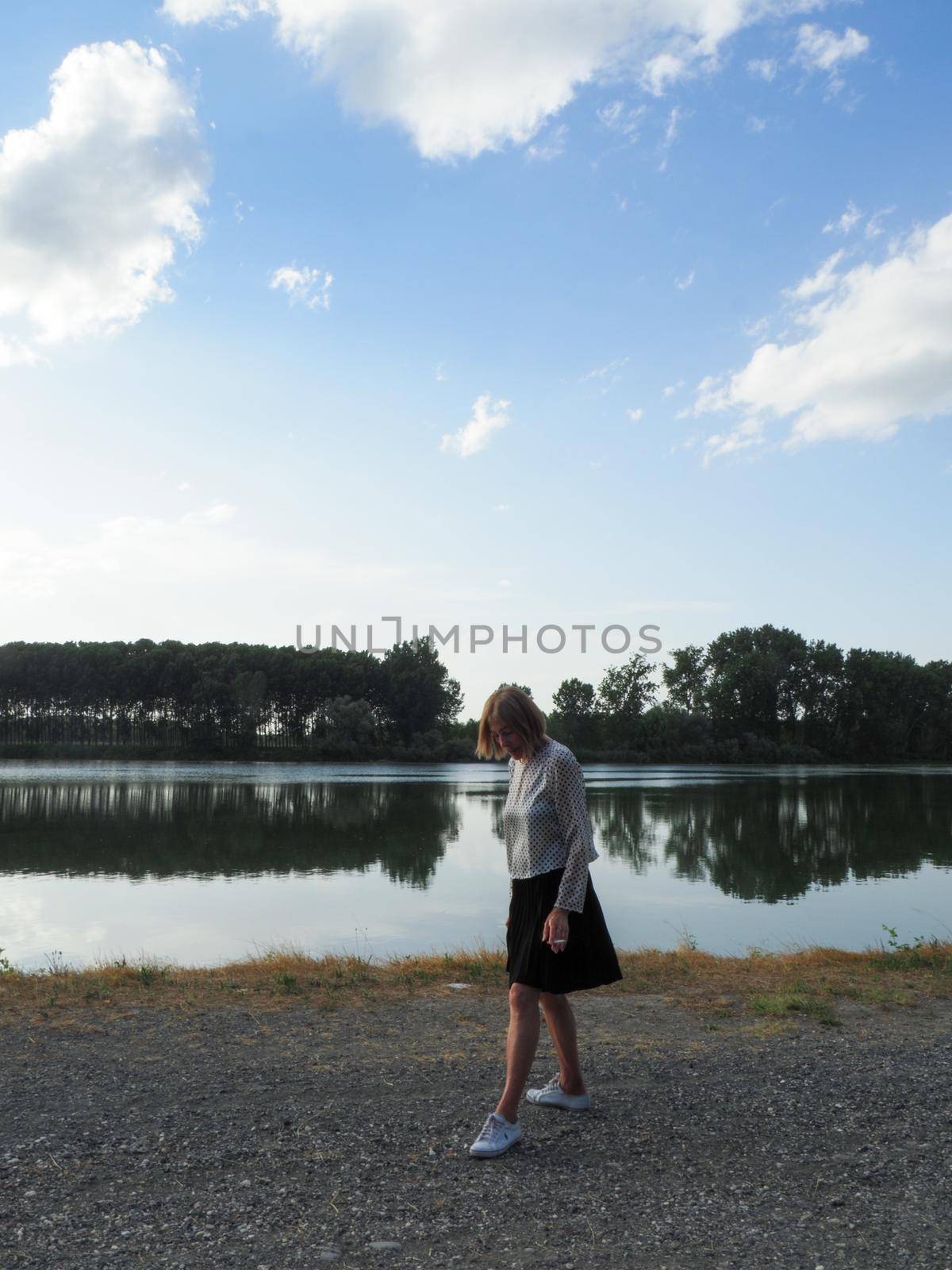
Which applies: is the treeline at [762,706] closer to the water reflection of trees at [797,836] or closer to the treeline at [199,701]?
the treeline at [199,701]

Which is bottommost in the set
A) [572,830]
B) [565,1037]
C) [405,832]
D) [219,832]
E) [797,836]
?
[797,836]

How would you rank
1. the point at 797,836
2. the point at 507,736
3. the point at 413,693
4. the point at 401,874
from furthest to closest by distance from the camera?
the point at 413,693, the point at 797,836, the point at 401,874, the point at 507,736

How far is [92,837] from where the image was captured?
70.2ft

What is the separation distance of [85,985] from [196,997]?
0.97 m

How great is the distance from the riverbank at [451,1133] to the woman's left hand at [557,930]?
0.86m

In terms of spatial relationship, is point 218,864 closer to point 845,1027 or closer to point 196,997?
point 196,997

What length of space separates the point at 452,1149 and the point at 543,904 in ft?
3.55

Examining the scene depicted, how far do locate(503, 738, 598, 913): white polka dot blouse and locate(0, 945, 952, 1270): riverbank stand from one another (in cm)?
116

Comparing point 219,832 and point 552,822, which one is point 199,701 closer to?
point 219,832

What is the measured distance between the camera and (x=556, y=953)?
4.23 meters

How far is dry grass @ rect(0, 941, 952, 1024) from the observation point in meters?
6.70

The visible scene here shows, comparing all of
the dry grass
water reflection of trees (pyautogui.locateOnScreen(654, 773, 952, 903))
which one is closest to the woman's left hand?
the dry grass

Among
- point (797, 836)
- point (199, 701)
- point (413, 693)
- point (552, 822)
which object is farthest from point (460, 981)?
point (413, 693)

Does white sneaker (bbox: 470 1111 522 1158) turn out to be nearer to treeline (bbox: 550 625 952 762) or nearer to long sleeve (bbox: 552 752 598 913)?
long sleeve (bbox: 552 752 598 913)
